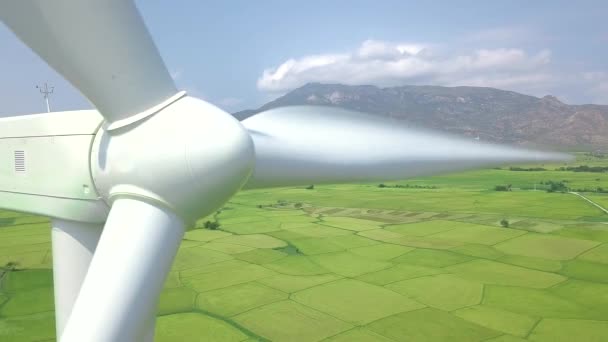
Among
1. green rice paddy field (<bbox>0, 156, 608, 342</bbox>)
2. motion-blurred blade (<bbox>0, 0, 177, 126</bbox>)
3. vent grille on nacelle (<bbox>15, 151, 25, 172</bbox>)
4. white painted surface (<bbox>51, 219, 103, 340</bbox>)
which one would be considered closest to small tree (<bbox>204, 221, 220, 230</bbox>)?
green rice paddy field (<bbox>0, 156, 608, 342</bbox>)

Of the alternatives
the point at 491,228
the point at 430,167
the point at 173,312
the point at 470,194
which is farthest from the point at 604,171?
the point at 430,167

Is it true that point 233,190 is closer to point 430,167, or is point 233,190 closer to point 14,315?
point 430,167

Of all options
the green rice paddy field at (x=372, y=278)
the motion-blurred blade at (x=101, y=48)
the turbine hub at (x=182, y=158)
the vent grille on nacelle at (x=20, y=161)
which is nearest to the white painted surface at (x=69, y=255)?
the vent grille on nacelle at (x=20, y=161)

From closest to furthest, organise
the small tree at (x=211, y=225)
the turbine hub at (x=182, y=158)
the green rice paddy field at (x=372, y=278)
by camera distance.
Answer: the turbine hub at (x=182, y=158), the green rice paddy field at (x=372, y=278), the small tree at (x=211, y=225)

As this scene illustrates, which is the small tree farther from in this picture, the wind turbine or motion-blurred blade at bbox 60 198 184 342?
motion-blurred blade at bbox 60 198 184 342

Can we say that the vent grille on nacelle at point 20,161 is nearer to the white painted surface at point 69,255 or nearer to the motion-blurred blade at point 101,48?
the white painted surface at point 69,255

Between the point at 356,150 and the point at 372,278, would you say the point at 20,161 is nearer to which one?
the point at 356,150
